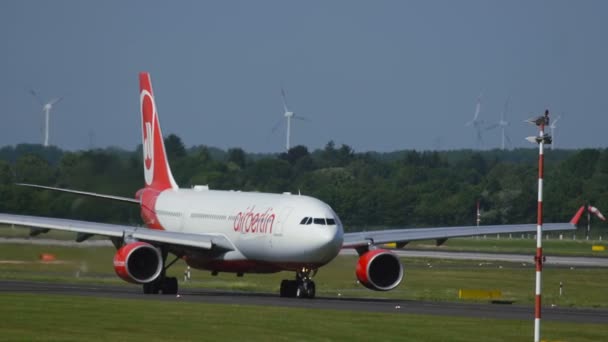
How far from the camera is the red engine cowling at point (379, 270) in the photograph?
51094 mm

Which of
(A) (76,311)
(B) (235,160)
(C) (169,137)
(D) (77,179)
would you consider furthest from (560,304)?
(B) (235,160)

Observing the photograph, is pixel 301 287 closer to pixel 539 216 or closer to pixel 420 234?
pixel 420 234

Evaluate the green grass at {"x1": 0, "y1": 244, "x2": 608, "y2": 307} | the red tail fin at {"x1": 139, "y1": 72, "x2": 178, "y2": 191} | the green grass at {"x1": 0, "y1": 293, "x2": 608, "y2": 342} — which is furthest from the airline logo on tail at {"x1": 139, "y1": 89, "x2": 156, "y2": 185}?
the green grass at {"x1": 0, "y1": 293, "x2": 608, "y2": 342}

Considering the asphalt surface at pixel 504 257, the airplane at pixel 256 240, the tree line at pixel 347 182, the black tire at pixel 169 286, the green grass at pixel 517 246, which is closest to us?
the airplane at pixel 256 240

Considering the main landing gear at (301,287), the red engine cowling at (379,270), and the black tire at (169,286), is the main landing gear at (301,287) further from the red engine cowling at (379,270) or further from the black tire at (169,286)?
the black tire at (169,286)

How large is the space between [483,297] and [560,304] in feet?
12.3

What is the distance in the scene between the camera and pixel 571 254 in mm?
100562

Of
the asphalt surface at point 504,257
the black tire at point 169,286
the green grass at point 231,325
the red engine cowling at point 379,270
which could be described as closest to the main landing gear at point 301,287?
the red engine cowling at point 379,270

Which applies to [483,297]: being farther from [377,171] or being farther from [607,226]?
[377,171]

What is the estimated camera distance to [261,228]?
51.8 m

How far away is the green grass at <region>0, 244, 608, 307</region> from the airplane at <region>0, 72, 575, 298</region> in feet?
9.15

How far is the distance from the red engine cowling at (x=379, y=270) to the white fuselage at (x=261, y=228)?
→ 5.36 ft

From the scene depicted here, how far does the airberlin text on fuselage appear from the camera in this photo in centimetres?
5156

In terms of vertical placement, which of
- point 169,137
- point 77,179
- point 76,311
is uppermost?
point 169,137
